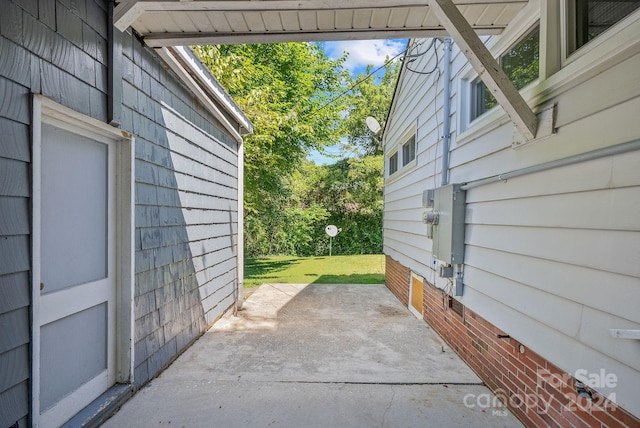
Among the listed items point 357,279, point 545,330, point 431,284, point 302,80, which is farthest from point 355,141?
point 545,330

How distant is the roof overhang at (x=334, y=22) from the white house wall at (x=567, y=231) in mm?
348

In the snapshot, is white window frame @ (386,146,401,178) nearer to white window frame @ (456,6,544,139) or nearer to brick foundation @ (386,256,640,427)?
white window frame @ (456,6,544,139)

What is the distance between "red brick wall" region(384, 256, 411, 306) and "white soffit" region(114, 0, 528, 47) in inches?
152

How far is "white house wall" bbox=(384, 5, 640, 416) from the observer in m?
1.55

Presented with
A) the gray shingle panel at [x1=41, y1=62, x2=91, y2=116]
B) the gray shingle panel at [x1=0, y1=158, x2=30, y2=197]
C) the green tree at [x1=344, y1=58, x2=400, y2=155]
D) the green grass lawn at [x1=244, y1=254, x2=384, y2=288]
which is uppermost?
the green tree at [x1=344, y1=58, x2=400, y2=155]

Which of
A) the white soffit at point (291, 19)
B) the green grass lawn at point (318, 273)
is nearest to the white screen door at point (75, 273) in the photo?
the white soffit at point (291, 19)

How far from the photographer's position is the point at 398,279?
6379mm

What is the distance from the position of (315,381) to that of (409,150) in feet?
14.0

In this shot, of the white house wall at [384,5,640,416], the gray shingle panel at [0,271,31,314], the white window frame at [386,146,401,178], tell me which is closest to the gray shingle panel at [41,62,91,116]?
the gray shingle panel at [0,271,31,314]

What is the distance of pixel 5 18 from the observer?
1667 mm

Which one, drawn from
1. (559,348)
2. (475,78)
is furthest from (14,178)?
(475,78)

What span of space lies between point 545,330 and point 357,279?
6.50 meters

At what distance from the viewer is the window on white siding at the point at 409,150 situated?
18.6 ft

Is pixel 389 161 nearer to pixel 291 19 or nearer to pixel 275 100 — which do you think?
pixel 275 100
